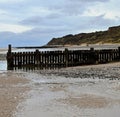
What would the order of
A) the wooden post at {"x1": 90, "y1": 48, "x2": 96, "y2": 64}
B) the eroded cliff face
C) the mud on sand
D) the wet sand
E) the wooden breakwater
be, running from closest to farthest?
the wet sand, the mud on sand, the wooden breakwater, the wooden post at {"x1": 90, "y1": 48, "x2": 96, "y2": 64}, the eroded cliff face

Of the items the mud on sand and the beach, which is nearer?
the beach

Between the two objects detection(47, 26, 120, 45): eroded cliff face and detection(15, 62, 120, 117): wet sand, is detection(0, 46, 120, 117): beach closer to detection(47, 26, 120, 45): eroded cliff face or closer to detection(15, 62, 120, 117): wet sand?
detection(15, 62, 120, 117): wet sand

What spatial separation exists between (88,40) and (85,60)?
136 meters

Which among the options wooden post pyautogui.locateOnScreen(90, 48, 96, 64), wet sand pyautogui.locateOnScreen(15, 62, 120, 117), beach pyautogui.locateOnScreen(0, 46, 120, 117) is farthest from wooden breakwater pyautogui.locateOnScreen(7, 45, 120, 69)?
wet sand pyautogui.locateOnScreen(15, 62, 120, 117)

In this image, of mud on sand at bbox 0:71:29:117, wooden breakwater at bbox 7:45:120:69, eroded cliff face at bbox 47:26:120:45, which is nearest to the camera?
mud on sand at bbox 0:71:29:117

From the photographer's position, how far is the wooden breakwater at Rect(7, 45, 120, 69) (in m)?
30.8

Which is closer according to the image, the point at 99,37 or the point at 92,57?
the point at 92,57

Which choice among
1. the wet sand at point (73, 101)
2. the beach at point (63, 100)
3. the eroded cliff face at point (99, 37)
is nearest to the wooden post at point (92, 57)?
the beach at point (63, 100)

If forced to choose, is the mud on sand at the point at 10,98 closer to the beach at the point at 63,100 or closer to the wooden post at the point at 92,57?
the beach at the point at 63,100

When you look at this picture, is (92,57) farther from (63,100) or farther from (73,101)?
(73,101)

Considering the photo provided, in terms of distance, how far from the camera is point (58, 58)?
32094 millimetres

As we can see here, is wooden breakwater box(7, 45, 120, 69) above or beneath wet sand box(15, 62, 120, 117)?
above

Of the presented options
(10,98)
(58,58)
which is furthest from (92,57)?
(10,98)

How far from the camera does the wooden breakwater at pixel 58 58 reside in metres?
30.8
